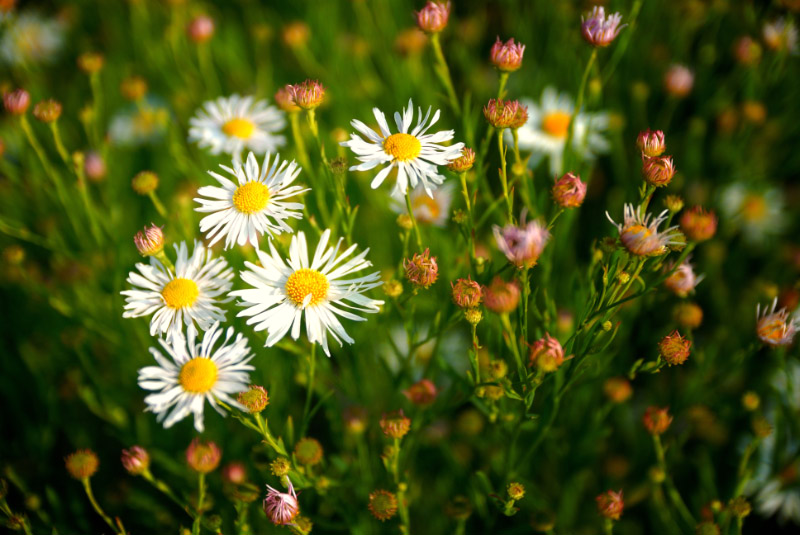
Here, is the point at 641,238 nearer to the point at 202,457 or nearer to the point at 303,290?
the point at 303,290

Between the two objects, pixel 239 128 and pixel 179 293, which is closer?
pixel 179 293

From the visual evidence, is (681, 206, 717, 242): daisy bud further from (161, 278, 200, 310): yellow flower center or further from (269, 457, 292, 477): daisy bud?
(161, 278, 200, 310): yellow flower center

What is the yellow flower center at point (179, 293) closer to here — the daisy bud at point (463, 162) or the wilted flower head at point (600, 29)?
the daisy bud at point (463, 162)

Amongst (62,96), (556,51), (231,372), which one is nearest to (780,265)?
(556,51)

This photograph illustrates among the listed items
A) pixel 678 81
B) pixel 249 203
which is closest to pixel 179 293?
pixel 249 203

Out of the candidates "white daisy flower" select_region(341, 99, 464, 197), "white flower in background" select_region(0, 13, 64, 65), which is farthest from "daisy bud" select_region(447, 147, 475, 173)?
Answer: "white flower in background" select_region(0, 13, 64, 65)

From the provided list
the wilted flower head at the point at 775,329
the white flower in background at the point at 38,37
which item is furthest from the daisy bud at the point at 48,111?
the wilted flower head at the point at 775,329

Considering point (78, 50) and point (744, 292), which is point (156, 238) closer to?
point (744, 292)
